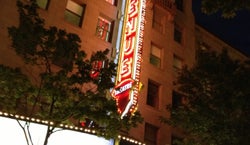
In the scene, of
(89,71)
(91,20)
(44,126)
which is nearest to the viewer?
(89,71)

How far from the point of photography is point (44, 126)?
16.2 m

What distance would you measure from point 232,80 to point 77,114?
8.70m

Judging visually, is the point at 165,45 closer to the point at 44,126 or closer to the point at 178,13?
the point at 178,13

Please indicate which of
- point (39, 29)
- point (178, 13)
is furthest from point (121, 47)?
point (178, 13)

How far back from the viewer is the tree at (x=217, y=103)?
55.6 ft

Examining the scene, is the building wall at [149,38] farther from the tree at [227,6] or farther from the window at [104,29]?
the tree at [227,6]

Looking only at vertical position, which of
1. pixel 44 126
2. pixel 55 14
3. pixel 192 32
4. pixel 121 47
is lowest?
pixel 44 126

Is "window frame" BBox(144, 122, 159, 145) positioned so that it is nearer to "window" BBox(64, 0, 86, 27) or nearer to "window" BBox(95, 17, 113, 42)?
"window" BBox(95, 17, 113, 42)

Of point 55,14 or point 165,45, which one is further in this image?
point 165,45

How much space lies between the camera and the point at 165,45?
26016 mm

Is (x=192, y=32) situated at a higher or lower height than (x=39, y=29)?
higher

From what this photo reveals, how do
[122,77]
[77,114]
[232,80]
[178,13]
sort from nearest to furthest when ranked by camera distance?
[77,114] < [232,80] < [122,77] < [178,13]

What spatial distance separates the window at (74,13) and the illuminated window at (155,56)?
620cm

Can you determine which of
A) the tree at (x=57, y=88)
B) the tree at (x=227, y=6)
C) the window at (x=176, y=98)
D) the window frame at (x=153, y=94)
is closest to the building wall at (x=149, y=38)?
the window frame at (x=153, y=94)
